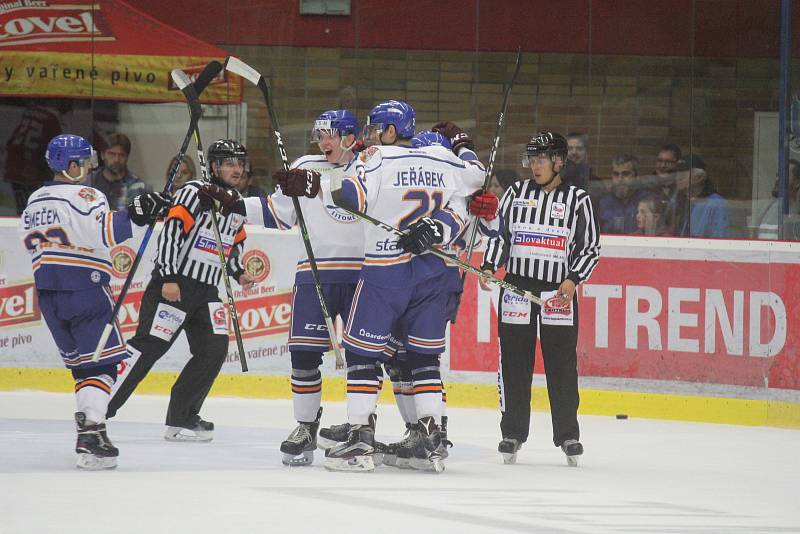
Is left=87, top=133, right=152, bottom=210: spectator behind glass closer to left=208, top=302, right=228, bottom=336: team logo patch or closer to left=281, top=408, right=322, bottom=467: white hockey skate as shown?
left=208, top=302, right=228, bottom=336: team logo patch

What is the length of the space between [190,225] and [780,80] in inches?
142

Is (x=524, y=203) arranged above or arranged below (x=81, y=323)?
above

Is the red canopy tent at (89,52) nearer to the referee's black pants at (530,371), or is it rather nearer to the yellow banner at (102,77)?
the yellow banner at (102,77)

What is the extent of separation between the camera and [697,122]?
29.9ft

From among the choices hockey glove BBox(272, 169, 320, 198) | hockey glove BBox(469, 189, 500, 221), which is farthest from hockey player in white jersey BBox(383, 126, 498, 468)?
hockey glove BBox(272, 169, 320, 198)

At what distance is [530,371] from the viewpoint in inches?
249

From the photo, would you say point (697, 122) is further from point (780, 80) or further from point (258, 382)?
point (258, 382)

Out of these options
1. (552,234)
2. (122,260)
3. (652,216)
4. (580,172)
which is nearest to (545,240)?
(552,234)

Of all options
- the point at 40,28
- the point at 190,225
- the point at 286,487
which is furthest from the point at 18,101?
the point at 286,487

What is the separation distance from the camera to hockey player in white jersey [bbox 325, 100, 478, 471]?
5.60 m

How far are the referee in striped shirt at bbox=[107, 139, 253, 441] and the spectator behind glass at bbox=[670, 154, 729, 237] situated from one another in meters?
3.01

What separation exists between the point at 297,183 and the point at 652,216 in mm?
3761

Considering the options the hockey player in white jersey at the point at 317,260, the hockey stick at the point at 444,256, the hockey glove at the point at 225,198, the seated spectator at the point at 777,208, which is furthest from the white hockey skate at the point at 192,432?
the seated spectator at the point at 777,208

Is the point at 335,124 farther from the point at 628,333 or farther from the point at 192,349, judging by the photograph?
the point at 628,333
